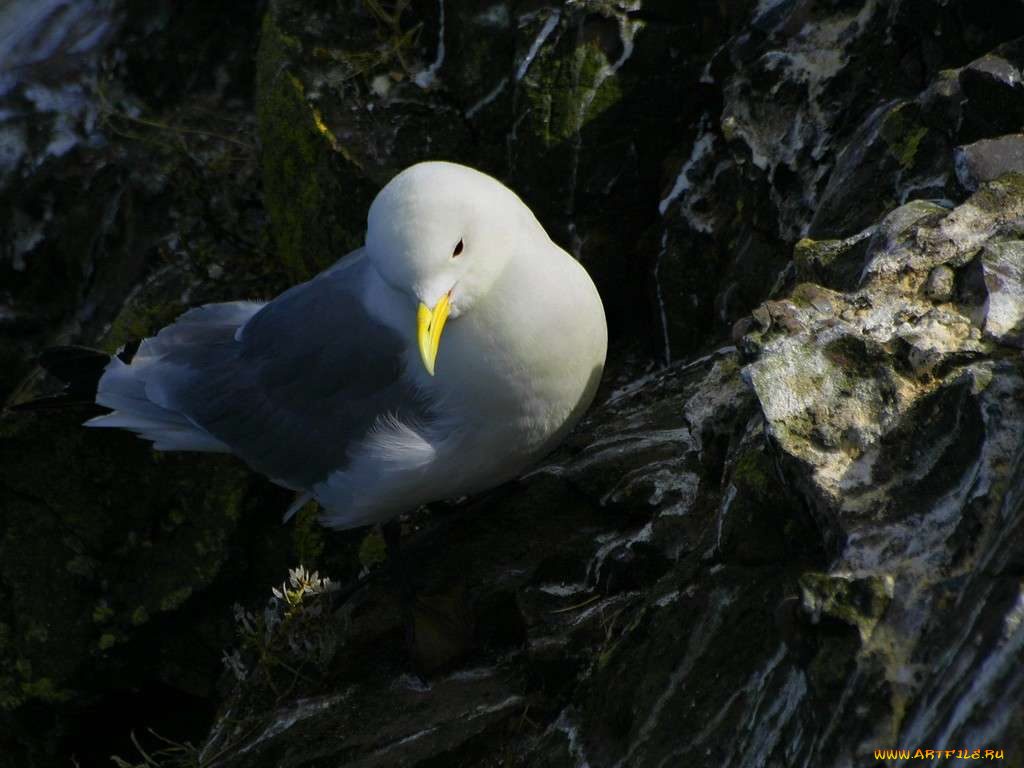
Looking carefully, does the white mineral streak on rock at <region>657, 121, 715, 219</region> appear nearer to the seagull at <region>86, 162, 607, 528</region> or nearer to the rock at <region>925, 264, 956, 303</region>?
the seagull at <region>86, 162, 607, 528</region>

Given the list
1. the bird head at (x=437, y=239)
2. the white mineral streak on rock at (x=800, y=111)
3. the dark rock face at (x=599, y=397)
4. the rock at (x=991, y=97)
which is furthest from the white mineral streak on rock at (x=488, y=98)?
the rock at (x=991, y=97)

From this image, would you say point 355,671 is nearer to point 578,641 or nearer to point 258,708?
point 258,708

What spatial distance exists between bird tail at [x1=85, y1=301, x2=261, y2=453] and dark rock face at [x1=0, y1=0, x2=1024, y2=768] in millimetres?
710

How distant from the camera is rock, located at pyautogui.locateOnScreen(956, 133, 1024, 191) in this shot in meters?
3.02

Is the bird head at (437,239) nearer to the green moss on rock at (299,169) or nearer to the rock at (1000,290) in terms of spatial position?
the rock at (1000,290)

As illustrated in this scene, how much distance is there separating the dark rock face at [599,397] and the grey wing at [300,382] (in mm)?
469

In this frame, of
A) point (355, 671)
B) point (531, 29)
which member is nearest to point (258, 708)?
point (355, 671)

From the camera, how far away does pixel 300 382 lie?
4059mm

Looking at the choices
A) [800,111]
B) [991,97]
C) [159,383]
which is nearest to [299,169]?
[159,383]

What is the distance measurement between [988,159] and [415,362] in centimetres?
162

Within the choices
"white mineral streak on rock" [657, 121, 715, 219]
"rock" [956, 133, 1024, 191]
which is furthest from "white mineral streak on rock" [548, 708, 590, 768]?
"white mineral streak on rock" [657, 121, 715, 219]

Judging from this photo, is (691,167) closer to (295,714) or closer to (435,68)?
(435,68)

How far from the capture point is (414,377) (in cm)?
365

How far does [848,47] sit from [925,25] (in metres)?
0.34
